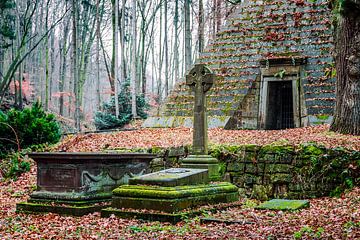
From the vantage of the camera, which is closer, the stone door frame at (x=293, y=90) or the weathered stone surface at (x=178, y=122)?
the stone door frame at (x=293, y=90)

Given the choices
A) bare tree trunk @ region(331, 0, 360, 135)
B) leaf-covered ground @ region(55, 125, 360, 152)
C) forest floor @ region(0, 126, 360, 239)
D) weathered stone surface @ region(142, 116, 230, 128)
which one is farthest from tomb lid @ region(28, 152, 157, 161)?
weathered stone surface @ region(142, 116, 230, 128)

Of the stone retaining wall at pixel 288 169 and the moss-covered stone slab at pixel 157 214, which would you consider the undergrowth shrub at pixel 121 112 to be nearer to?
the stone retaining wall at pixel 288 169

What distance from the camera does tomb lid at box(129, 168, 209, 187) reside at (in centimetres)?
832

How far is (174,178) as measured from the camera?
27.4 feet

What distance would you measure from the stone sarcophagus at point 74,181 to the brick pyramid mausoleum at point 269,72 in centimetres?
804

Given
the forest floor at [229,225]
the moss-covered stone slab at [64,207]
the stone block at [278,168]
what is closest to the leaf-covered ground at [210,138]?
the forest floor at [229,225]

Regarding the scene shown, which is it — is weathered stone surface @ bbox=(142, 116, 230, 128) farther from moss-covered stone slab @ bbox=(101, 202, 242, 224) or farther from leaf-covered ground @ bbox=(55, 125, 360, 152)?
moss-covered stone slab @ bbox=(101, 202, 242, 224)

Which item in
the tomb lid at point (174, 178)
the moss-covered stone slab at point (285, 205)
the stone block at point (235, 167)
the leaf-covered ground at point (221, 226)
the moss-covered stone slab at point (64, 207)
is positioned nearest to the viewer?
the leaf-covered ground at point (221, 226)

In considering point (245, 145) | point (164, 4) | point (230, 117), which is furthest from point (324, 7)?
point (164, 4)

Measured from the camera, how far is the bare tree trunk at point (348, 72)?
12.3 meters

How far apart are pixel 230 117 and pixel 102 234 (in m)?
10.8

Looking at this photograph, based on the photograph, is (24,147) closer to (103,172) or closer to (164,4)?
(103,172)

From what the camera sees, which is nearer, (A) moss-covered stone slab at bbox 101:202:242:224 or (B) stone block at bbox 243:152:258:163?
(A) moss-covered stone slab at bbox 101:202:242:224

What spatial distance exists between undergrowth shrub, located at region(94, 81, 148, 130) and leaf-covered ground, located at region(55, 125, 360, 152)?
6.60 metres
